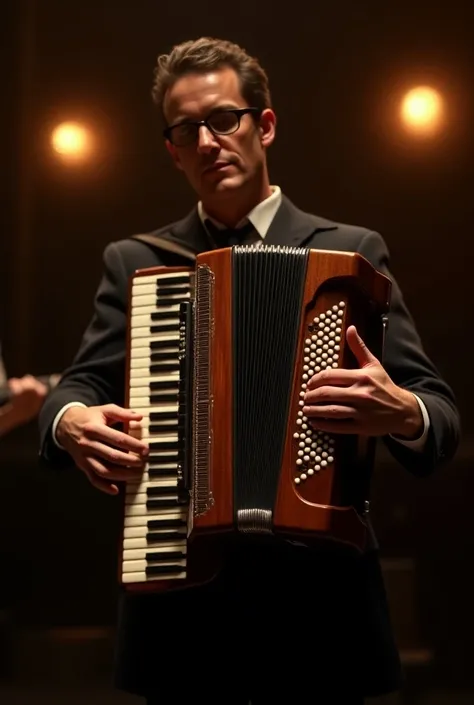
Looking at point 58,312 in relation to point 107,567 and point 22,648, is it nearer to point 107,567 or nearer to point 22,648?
point 107,567

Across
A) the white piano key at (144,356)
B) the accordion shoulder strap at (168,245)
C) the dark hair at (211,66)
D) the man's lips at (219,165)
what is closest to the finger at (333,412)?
the white piano key at (144,356)

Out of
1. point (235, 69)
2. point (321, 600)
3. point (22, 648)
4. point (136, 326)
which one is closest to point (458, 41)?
point (235, 69)

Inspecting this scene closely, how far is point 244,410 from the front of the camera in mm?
1467

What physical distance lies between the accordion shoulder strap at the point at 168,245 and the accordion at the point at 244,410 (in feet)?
0.30

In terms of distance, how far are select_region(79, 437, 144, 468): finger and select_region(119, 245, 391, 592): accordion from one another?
0.03 meters

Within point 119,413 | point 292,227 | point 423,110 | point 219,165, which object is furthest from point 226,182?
point 423,110

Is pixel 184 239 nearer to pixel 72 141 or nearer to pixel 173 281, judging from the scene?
pixel 173 281

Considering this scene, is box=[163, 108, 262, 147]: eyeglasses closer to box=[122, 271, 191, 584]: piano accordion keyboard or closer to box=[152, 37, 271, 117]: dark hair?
box=[152, 37, 271, 117]: dark hair

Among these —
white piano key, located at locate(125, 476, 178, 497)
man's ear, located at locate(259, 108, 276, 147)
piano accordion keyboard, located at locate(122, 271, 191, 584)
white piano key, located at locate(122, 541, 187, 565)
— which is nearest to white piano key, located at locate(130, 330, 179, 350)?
piano accordion keyboard, located at locate(122, 271, 191, 584)

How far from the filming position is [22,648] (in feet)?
8.30

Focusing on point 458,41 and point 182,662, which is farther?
point 458,41

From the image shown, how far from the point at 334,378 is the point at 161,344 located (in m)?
0.32

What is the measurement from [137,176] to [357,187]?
1.91 ft

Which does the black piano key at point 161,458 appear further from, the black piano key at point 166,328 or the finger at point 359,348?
the finger at point 359,348
